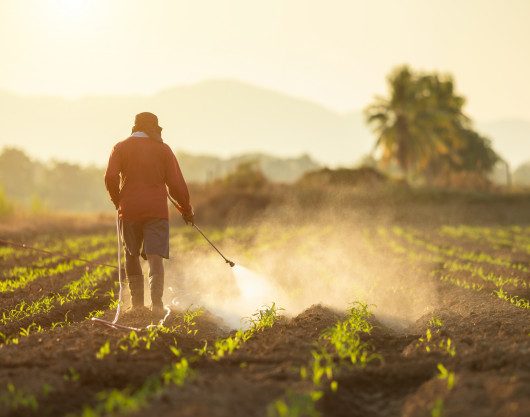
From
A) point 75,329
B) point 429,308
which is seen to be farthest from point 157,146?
point 429,308

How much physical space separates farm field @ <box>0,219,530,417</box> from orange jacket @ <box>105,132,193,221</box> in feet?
4.04

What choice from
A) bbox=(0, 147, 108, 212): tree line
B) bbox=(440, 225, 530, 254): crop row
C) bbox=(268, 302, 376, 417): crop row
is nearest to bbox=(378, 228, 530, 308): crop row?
bbox=(440, 225, 530, 254): crop row

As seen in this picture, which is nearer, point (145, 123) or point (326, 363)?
point (326, 363)

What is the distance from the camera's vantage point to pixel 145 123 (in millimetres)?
7371

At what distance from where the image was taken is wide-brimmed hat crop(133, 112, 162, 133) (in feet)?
24.1

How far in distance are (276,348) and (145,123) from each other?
126 inches

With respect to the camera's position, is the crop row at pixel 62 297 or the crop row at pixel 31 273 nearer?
the crop row at pixel 62 297

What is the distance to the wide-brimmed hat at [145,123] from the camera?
24.1 feet

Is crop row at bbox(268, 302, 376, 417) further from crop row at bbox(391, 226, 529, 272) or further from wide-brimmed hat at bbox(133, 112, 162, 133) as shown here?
crop row at bbox(391, 226, 529, 272)

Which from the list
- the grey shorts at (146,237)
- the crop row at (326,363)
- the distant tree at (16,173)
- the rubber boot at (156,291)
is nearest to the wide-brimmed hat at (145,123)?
the grey shorts at (146,237)

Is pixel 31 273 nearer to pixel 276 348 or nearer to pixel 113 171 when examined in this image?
pixel 113 171

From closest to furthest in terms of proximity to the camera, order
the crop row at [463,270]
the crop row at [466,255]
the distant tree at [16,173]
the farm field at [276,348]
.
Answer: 1. the farm field at [276,348]
2. the crop row at [463,270]
3. the crop row at [466,255]
4. the distant tree at [16,173]

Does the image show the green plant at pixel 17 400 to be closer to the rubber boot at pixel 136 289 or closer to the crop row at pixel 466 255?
the rubber boot at pixel 136 289

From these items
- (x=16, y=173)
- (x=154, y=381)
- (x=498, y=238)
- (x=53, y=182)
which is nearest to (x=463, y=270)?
(x=154, y=381)
